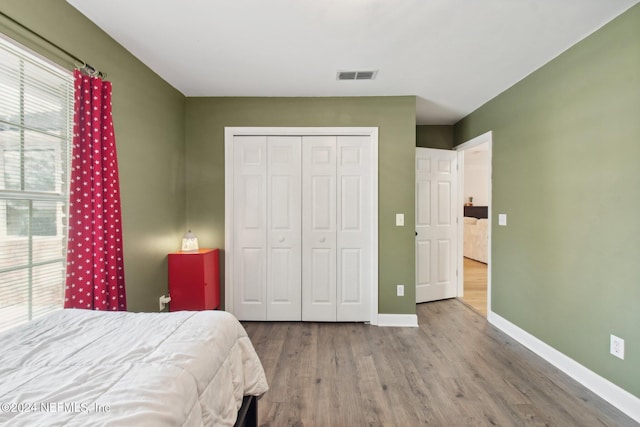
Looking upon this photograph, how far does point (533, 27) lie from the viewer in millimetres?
1867

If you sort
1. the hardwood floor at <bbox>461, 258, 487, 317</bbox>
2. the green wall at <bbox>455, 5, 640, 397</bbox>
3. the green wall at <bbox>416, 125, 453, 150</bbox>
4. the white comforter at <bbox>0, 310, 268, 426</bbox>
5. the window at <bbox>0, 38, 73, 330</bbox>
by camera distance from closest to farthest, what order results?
1. the white comforter at <bbox>0, 310, 268, 426</bbox>
2. the window at <bbox>0, 38, 73, 330</bbox>
3. the green wall at <bbox>455, 5, 640, 397</bbox>
4. the hardwood floor at <bbox>461, 258, 487, 317</bbox>
5. the green wall at <bbox>416, 125, 453, 150</bbox>

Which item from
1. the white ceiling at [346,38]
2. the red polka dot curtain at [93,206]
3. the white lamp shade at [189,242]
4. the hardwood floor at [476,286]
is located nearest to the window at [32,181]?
the red polka dot curtain at [93,206]

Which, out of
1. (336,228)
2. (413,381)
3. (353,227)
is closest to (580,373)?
(413,381)

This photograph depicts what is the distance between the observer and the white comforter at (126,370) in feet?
2.42

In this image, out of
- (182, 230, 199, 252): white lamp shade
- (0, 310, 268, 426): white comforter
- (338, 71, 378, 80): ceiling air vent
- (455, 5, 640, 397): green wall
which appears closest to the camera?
(0, 310, 268, 426): white comforter

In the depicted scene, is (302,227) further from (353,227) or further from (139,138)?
(139,138)

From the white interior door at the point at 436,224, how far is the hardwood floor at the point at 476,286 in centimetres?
27

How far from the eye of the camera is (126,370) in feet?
2.97

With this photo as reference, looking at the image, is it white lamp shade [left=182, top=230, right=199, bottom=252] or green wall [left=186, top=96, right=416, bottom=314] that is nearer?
white lamp shade [left=182, top=230, right=199, bottom=252]

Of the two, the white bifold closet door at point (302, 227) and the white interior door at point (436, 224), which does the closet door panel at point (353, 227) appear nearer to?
the white bifold closet door at point (302, 227)

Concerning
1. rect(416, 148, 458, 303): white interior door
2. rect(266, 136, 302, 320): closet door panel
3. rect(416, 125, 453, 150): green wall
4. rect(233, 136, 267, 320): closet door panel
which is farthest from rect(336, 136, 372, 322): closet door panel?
rect(416, 125, 453, 150): green wall

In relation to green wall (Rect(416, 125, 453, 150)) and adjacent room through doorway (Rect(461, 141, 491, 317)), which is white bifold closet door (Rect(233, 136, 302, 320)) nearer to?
green wall (Rect(416, 125, 453, 150))

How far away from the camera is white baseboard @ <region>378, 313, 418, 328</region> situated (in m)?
2.97

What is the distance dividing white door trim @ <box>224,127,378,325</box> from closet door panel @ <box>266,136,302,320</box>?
0.47ft
